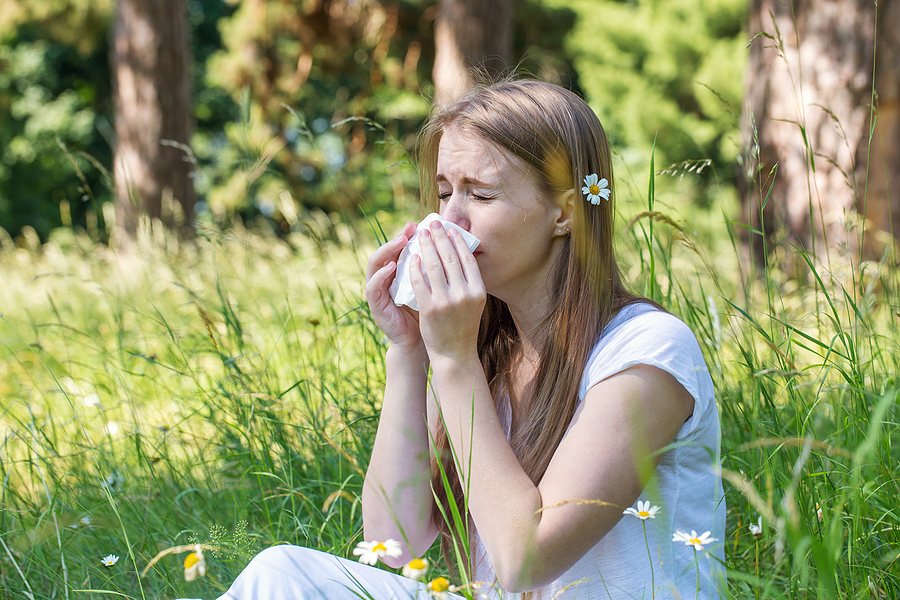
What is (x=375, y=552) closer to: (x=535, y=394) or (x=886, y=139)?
(x=535, y=394)

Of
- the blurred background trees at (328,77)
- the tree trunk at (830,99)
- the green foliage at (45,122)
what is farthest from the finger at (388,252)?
the green foliage at (45,122)

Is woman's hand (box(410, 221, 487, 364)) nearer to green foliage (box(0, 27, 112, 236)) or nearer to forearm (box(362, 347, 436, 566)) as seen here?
forearm (box(362, 347, 436, 566))

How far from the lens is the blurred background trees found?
46.7 feet

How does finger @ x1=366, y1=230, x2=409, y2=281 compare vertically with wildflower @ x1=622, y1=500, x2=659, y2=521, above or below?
above

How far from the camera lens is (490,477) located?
46.2 inches

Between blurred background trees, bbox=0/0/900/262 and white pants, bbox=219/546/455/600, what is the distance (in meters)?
10.5

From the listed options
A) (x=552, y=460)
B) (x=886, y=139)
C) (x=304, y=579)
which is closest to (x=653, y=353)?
(x=552, y=460)

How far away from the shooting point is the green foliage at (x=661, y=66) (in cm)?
1445

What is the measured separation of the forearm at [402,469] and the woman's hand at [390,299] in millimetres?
60

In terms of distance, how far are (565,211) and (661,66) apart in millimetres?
15672

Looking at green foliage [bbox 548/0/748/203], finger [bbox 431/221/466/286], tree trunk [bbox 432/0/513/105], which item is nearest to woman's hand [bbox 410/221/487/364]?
finger [bbox 431/221/466/286]

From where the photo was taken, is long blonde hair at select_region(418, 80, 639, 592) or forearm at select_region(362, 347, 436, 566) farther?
forearm at select_region(362, 347, 436, 566)

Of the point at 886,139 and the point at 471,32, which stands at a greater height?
the point at 471,32

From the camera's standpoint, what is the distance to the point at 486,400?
1251 mm
